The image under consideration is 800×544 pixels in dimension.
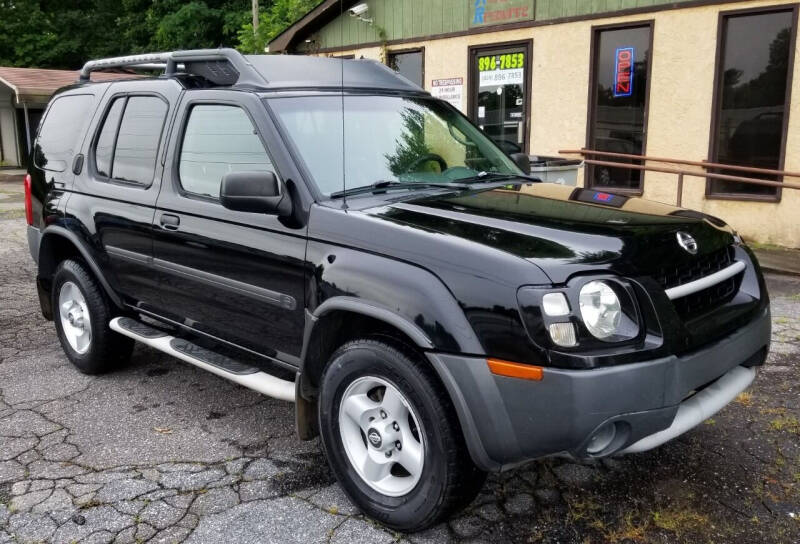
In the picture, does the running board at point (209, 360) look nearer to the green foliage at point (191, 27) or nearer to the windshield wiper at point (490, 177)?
the windshield wiper at point (490, 177)

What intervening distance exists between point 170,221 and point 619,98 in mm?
8203

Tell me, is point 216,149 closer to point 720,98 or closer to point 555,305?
point 555,305

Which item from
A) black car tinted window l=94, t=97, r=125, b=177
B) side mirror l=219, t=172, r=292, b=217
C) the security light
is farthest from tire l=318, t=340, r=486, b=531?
the security light

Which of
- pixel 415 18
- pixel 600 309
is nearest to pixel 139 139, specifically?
pixel 600 309

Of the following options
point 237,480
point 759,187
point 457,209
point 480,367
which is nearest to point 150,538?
point 237,480

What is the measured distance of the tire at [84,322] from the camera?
4.76 metres

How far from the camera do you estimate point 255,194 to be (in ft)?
10.6

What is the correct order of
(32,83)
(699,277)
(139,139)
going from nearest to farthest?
(699,277)
(139,139)
(32,83)

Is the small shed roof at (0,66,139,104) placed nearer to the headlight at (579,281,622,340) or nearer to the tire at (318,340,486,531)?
the tire at (318,340,486,531)

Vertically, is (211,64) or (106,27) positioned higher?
(106,27)

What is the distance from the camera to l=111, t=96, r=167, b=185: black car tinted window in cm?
425

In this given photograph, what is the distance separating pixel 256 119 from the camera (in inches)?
141

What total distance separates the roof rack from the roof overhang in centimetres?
930

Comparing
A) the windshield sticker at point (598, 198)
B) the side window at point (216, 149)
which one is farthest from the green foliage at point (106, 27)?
the windshield sticker at point (598, 198)
